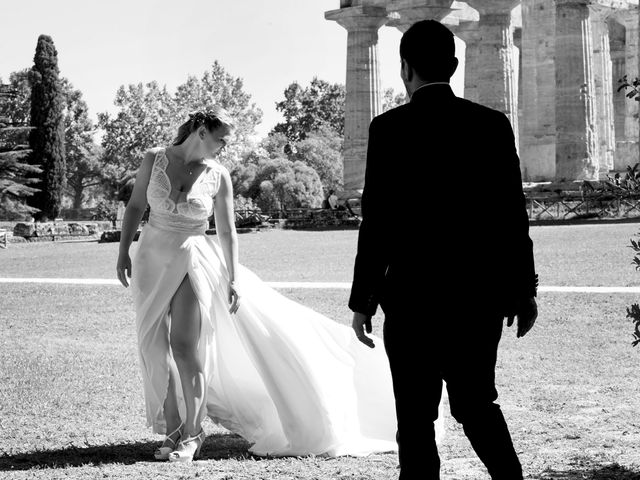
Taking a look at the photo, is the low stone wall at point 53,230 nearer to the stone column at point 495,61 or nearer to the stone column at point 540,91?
the stone column at point 495,61

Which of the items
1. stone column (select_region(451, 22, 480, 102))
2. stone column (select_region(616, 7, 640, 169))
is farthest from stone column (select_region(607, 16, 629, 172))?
stone column (select_region(451, 22, 480, 102))

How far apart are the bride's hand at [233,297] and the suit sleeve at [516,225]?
2.97 metres

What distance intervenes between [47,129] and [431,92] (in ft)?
211

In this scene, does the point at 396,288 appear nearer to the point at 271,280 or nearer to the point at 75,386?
the point at 75,386

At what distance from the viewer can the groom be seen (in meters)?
5.28

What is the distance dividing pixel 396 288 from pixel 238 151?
77593 mm

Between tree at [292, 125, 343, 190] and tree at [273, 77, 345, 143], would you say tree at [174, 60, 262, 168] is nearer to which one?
tree at [292, 125, 343, 190]

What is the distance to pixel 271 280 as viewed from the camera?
71.3ft

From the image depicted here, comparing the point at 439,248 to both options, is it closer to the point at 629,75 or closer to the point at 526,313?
the point at 526,313

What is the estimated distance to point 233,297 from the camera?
26.1ft

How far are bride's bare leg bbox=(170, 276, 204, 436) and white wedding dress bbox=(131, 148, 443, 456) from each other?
0.20ft

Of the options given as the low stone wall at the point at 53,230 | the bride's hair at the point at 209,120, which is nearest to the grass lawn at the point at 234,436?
the bride's hair at the point at 209,120

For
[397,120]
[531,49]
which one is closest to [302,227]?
[531,49]

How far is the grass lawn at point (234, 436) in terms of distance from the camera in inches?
289
